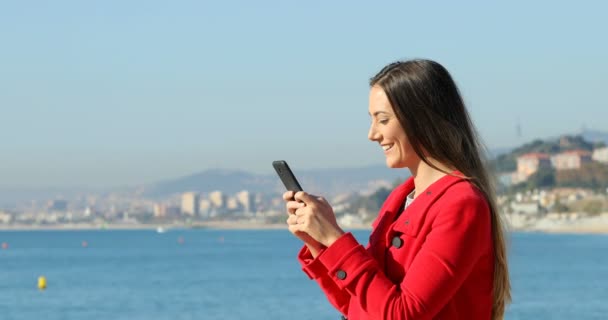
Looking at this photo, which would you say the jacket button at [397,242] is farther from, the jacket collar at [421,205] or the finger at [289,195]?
the finger at [289,195]

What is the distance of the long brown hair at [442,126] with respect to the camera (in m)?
2.47

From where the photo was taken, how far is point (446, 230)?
2.38 metres

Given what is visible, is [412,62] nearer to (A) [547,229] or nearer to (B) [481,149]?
(B) [481,149]

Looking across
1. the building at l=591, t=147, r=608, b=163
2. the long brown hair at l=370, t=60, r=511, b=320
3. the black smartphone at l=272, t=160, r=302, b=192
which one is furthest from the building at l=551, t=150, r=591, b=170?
the black smartphone at l=272, t=160, r=302, b=192

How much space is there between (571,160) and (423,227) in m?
195

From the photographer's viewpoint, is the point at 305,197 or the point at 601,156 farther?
the point at 601,156

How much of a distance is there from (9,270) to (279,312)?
37.3m

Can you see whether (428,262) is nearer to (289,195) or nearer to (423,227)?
(423,227)

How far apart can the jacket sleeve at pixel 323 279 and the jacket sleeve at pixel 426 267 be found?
0.13 m

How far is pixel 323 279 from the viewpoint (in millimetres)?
2613

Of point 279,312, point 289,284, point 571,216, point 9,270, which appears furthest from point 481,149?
point 571,216

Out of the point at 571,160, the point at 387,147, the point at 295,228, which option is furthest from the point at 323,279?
the point at 571,160

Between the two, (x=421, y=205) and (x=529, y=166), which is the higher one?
(x=421, y=205)

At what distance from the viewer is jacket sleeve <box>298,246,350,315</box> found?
2563mm
